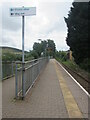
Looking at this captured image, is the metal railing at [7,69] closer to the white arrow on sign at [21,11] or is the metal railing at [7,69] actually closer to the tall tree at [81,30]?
the white arrow on sign at [21,11]

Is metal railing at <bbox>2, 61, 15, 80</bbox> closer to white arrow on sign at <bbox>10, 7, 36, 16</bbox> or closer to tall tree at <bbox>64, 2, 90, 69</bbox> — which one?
white arrow on sign at <bbox>10, 7, 36, 16</bbox>

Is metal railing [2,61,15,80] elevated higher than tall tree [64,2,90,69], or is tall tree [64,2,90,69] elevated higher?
tall tree [64,2,90,69]

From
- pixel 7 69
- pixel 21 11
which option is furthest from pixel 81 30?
pixel 21 11

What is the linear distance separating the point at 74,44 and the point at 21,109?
21287mm

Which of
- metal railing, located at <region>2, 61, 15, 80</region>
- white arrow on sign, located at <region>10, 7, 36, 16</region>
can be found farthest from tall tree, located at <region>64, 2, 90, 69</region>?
white arrow on sign, located at <region>10, 7, 36, 16</region>

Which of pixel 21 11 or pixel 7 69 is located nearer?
pixel 21 11

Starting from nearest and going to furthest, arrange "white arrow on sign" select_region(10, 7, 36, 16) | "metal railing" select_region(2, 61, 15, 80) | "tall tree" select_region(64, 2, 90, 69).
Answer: "white arrow on sign" select_region(10, 7, 36, 16), "metal railing" select_region(2, 61, 15, 80), "tall tree" select_region(64, 2, 90, 69)

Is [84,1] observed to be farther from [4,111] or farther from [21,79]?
[4,111]

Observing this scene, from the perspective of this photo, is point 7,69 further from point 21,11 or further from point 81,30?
point 81,30

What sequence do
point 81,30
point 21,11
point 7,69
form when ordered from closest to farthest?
point 21,11, point 7,69, point 81,30

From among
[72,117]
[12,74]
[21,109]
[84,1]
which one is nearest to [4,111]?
[21,109]

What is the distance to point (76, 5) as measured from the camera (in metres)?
27.3

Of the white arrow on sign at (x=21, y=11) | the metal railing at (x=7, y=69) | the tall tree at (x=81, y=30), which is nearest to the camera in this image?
the white arrow on sign at (x=21, y=11)

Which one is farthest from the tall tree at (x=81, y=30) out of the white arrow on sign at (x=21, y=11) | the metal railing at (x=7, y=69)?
the white arrow on sign at (x=21, y=11)
